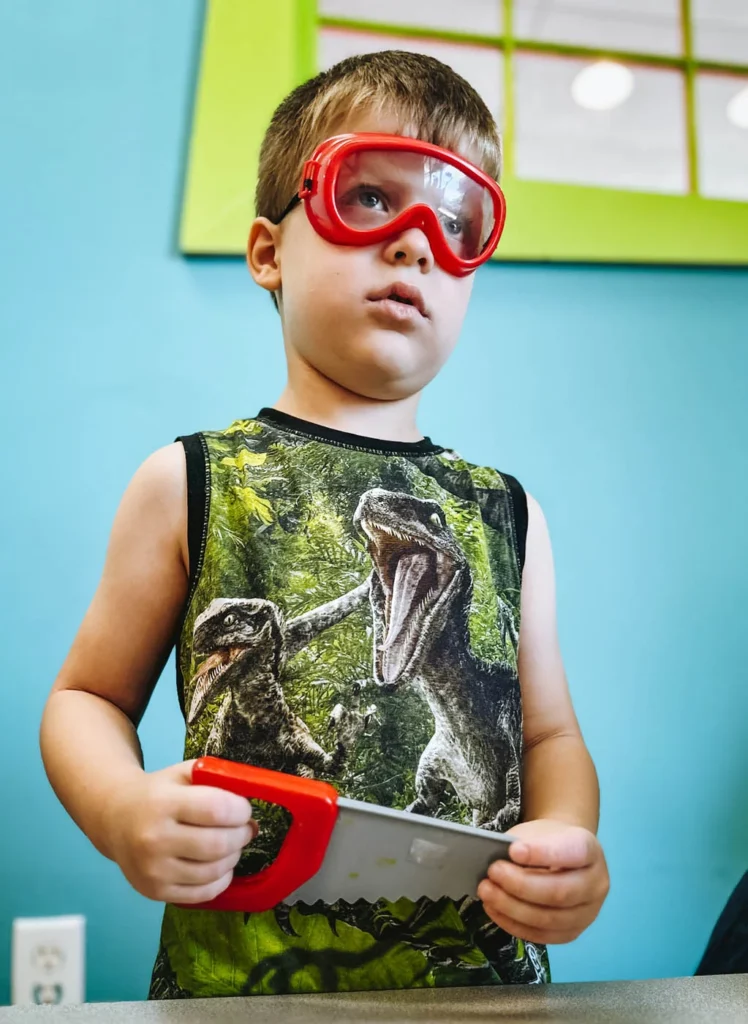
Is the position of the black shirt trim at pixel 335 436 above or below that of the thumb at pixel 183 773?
above

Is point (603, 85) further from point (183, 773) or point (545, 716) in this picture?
point (183, 773)

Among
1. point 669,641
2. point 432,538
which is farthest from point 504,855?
point 669,641

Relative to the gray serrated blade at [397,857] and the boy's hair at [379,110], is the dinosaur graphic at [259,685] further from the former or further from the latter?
the boy's hair at [379,110]

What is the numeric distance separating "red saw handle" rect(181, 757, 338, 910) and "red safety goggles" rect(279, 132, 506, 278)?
15.2 inches

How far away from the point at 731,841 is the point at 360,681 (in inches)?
18.7

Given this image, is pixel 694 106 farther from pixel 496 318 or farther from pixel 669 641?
pixel 669 641

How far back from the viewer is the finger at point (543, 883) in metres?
0.46

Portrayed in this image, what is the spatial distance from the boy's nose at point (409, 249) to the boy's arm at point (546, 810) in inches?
8.2

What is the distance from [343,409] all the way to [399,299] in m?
0.09

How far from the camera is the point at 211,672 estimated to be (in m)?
0.59

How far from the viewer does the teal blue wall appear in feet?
2.72

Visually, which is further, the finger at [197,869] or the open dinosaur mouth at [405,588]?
the open dinosaur mouth at [405,588]

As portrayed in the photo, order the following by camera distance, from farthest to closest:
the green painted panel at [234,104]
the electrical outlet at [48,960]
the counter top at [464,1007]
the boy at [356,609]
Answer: the green painted panel at [234,104]
the electrical outlet at [48,960]
the boy at [356,609]
the counter top at [464,1007]

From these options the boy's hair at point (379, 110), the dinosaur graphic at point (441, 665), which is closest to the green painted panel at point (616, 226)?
the boy's hair at point (379, 110)
